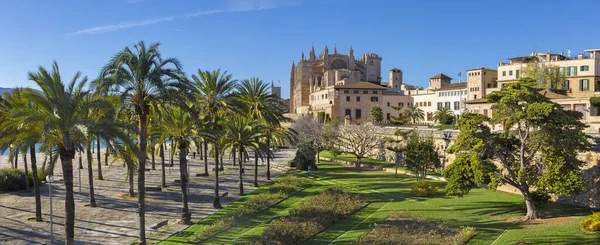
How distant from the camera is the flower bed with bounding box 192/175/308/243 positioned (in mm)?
21297

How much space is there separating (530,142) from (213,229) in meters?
16.0

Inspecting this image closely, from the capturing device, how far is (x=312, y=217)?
23391 millimetres

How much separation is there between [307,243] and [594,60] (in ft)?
188

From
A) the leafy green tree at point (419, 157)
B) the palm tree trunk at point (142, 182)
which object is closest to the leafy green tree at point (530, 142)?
the leafy green tree at point (419, 157)

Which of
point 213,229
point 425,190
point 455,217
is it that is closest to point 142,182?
point 213,229

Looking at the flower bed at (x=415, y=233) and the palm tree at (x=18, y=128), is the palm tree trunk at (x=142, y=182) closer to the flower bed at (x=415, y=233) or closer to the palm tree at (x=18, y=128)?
the palm tree at (x=18, y=128)

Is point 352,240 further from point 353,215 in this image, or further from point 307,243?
point 353,215

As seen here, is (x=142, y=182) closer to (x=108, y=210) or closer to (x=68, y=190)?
(x=68, y=190)

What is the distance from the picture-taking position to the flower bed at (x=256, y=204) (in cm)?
2130

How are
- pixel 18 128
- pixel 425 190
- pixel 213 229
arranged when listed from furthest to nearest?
pixel 425 190
pixel 213 229
pixel 18 128

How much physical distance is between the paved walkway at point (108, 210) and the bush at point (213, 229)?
144cm

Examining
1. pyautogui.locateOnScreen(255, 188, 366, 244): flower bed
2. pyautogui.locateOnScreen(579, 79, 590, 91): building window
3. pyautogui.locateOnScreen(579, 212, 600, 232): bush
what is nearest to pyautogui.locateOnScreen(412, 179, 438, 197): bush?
pyautogui.locateOnScreen(255, 188, 366, 244): flower bed

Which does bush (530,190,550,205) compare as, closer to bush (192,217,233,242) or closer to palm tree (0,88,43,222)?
bush (192,217,233,242)

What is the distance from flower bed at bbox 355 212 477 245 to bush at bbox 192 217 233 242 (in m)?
6.78
